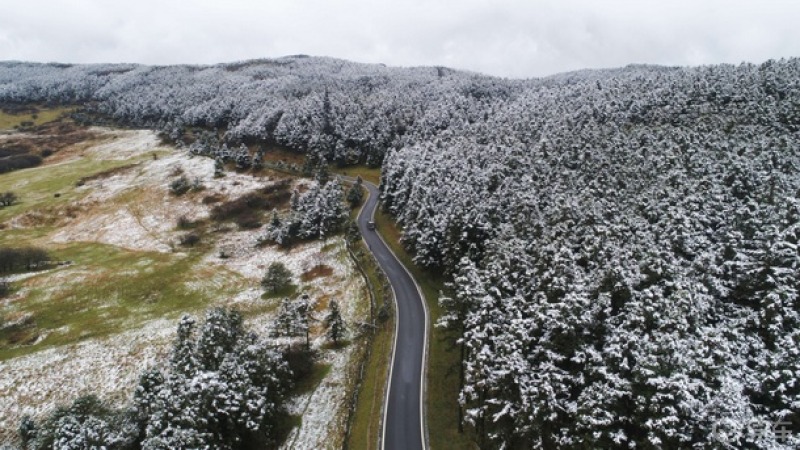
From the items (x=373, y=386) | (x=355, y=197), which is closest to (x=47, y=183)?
(x=355, y=197)

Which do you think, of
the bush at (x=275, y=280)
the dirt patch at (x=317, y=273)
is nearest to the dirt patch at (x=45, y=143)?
the bush at (x=275, y=280)

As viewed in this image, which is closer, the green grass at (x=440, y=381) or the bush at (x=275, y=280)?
the green grass at (x=440, y=381)

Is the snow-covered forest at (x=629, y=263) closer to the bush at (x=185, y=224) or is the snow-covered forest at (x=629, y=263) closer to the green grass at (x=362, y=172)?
the green grass at (x=362, y=172)

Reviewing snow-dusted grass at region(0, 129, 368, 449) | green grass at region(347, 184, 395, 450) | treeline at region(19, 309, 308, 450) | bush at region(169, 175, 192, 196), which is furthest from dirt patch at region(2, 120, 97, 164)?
green grass at region(347, 184, 395, 450)

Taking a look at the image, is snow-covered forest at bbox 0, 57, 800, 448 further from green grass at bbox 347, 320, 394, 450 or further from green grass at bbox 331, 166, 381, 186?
green grass at bbox 331, 166, 381, 186

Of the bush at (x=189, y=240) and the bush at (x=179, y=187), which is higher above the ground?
the bush at (x=179, y=187)

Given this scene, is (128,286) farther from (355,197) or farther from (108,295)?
(355,197)
